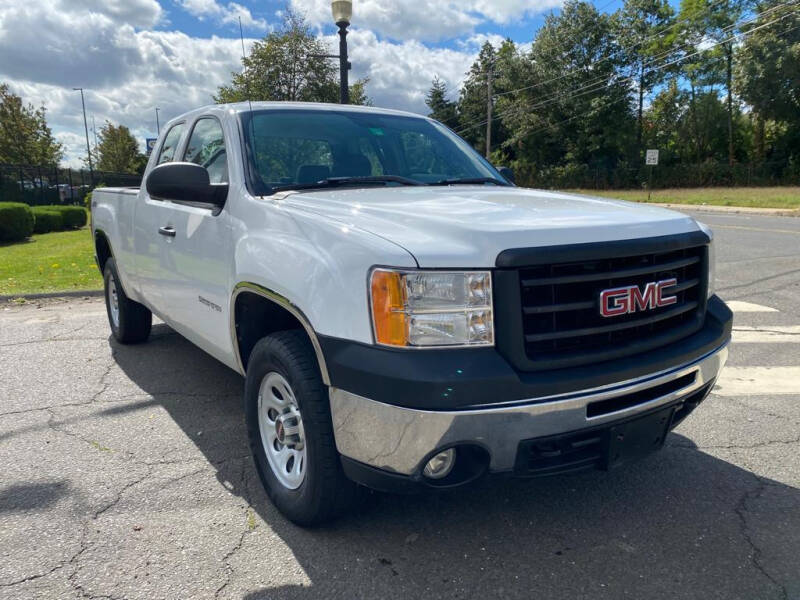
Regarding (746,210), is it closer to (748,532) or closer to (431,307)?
(748,532)

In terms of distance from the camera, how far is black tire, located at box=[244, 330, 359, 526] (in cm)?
240

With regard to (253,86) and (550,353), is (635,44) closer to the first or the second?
(253,86)

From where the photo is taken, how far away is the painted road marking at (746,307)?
6770 mm

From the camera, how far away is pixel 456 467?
2266 mm

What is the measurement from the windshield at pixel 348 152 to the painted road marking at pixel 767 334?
3146 mm

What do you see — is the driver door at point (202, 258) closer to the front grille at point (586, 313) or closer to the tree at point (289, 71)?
the front grille at point (586, 313)

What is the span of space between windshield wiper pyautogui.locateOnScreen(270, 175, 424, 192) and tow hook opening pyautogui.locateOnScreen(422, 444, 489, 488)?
5.39ft

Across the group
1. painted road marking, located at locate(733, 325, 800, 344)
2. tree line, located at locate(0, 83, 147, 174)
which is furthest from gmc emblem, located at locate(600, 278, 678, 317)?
tree line, located at locate(0, 83, 147, 174)

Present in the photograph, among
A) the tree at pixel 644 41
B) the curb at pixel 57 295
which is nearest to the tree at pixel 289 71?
the curb at pixel 57 295

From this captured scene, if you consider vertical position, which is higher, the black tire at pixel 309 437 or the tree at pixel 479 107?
the tree at pixel 479 107

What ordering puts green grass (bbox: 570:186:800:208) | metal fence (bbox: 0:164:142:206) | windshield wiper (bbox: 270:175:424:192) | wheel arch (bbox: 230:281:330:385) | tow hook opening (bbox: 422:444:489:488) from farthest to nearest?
green grass (bbox: 570:186:800:208) → metal fence (bbox: 0:164:142:206) → windshield wiper (bbox: 270:175:424:192) → wheel arch (bbox: 230:281:330:385) → tow hook opening (bbox: 422:444:489:488)

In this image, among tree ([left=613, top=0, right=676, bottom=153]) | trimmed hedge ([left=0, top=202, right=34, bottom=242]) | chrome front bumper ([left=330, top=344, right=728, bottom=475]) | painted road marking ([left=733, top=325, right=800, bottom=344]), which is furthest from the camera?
tree ([left=613, top=0, right=676, bottom=153])

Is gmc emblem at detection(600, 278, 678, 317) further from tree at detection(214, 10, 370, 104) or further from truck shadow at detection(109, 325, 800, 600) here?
tree at detection(214, 10, 370, 104)

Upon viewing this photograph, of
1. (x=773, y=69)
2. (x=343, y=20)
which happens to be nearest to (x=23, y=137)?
(x=343, y=20)
